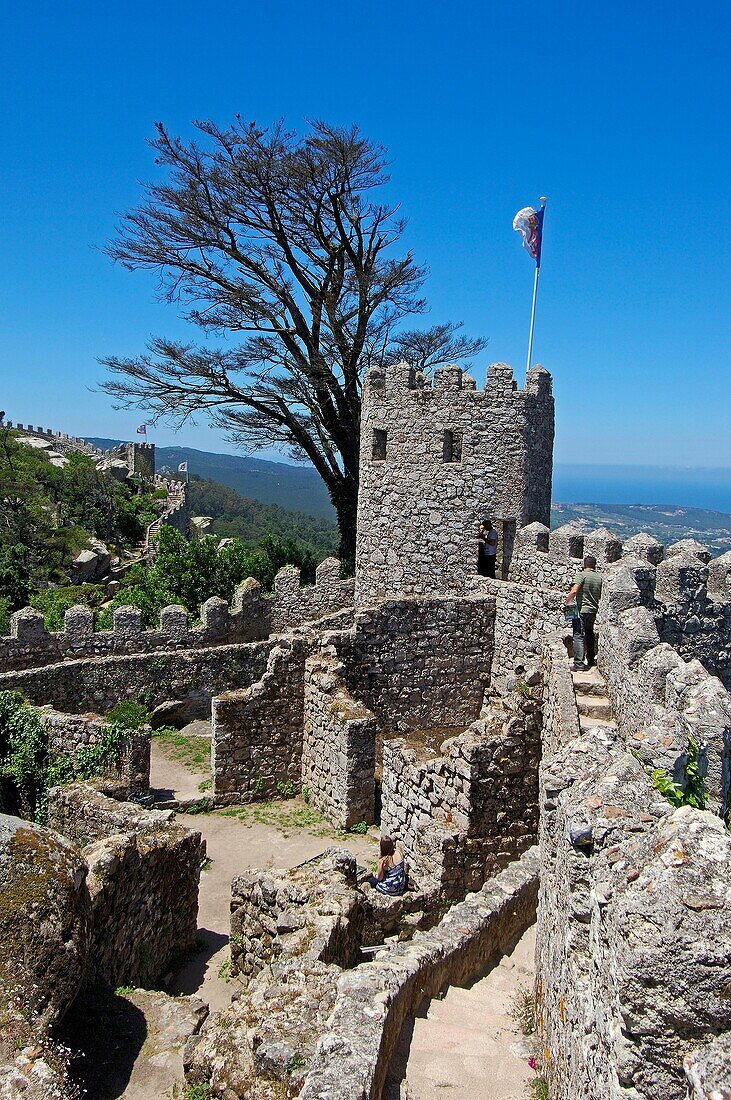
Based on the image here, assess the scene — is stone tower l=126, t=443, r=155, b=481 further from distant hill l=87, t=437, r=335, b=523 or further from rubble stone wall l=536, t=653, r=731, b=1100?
rubble stone wall l=536, t=653, r=731, b=1100

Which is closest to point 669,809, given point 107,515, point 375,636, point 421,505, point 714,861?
point 714,861

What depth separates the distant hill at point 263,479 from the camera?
336 ft

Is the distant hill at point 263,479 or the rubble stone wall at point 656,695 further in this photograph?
the distant hill at point 263,479

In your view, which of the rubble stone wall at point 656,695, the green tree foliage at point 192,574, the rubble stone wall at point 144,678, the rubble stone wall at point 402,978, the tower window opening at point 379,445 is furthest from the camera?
the green tree foliage at point 192,574

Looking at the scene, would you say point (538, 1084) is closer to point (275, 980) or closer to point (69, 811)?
point (275, 980)

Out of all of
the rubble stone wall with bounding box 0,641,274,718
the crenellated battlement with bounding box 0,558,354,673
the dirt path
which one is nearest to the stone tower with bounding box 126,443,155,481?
the crenellated battlement with bounding box 0,558,354,673

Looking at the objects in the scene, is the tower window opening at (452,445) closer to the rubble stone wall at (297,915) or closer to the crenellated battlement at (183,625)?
the crenellated battlement at (183,625)

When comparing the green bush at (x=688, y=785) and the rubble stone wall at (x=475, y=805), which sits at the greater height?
the green bush at (x=688, y=785)

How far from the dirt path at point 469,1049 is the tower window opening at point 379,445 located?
964 cm

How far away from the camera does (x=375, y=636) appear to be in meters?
10.8

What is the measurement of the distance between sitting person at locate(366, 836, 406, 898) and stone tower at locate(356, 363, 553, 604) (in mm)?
5406

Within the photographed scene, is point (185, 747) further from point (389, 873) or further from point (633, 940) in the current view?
point (633, 940)

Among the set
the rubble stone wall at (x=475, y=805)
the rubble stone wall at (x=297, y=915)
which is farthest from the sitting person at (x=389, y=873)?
the rubble stone wall at (x=297, y=915)

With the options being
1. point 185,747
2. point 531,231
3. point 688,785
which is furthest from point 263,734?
point 531,231
